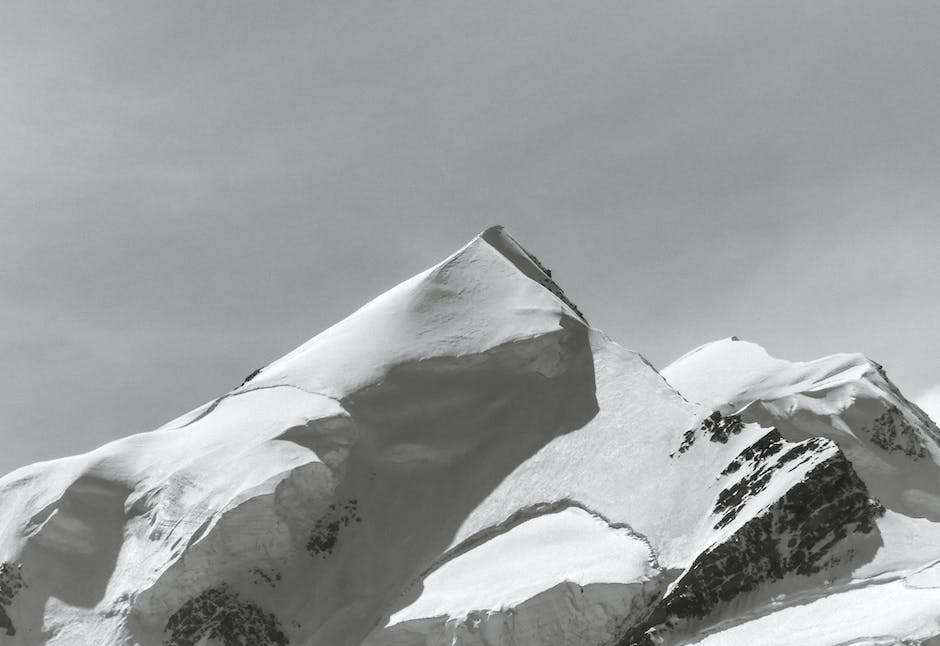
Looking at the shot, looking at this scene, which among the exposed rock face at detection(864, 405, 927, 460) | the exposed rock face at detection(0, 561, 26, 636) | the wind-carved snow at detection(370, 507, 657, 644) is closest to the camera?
the wind-carved snow at detection(370, 507, 657, 644)

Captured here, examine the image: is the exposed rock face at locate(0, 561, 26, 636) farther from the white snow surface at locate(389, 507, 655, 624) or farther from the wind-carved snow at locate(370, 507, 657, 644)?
the white snow surface at locate(389, 507, 655, 624)

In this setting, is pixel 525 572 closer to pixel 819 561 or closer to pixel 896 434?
pixel 819 561

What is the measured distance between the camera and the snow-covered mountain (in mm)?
80312

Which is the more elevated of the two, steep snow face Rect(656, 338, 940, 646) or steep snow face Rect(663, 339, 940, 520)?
steep snow face Rect(663, 339, 940, 520)

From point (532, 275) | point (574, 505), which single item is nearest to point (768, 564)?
point (574, 505)

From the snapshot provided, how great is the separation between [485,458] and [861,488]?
81.0 feet

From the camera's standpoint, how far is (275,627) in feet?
298

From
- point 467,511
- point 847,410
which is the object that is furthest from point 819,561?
point 847,410

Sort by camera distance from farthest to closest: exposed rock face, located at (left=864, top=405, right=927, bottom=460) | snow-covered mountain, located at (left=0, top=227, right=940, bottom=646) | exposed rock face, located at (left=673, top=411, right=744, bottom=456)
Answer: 1. exposed rock face, located at (left=864, top=405, right=927, bottom=460)
2. exposed rock face, located at (left=673, top=411, right=744, bottom=456)
3. snow-covered mountain, located at (left=0, top=227, right=940, bottom=646)

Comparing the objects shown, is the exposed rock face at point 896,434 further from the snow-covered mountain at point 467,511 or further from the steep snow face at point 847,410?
the snow-covered mountain at point 467,511

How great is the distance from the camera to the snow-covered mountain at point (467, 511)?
263ft

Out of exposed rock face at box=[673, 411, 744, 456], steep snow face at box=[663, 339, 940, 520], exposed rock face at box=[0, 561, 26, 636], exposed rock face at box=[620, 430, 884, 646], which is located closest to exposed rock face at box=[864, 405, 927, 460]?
steep snow face at box=[663, 339, 940, 520]

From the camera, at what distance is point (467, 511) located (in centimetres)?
9488

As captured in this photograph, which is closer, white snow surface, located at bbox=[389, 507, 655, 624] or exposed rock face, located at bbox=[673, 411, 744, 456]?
white snow surface, located at bbox=[389, 507, 655, 624]
